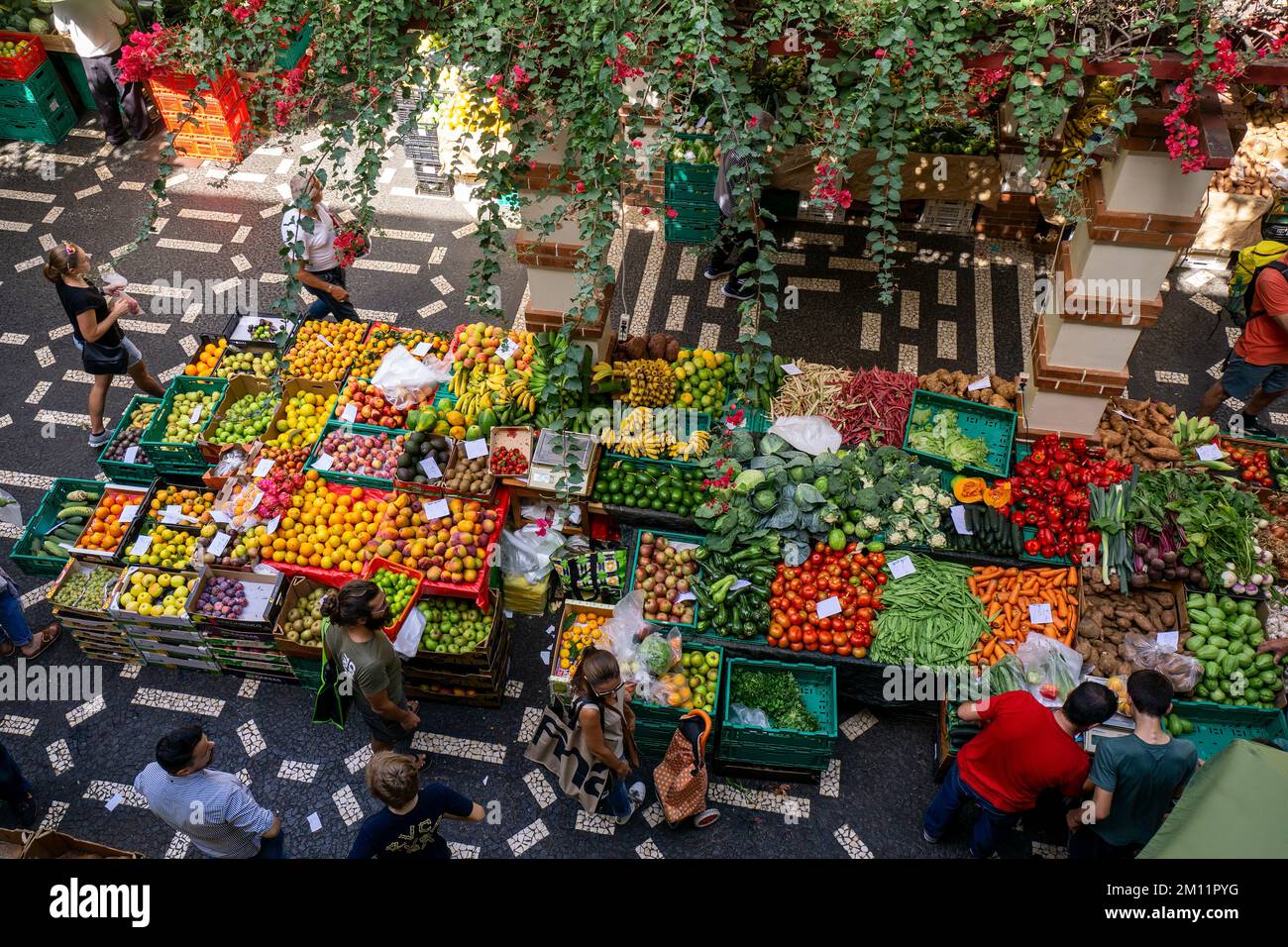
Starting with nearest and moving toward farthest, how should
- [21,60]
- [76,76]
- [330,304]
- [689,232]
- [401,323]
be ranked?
[330,304] < [401,323] < [689,232] < [21,60] < [76,76]

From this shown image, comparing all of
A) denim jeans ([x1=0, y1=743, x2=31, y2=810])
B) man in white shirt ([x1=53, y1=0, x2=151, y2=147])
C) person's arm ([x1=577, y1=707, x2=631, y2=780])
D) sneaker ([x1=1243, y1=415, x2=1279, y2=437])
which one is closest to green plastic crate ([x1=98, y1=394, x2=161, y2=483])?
denim jeans ([x1=0, y1=743, x2=31, y2=810])

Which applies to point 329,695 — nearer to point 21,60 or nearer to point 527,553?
point 527,553

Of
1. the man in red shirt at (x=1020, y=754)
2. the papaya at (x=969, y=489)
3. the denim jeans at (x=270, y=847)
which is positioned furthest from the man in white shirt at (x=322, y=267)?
the man in red shirt at (x=1020, y=754)

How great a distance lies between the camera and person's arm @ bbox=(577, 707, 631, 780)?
420 cm

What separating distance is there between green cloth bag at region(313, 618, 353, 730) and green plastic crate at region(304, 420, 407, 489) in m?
1.13

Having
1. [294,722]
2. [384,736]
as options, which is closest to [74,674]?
[294,722]

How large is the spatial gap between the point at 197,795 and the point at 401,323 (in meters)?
5.05

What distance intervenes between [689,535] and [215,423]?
360 cm

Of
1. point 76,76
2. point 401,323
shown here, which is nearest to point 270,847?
point 401,323

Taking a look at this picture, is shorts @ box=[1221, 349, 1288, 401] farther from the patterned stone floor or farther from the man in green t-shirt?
the man in green t-shirt

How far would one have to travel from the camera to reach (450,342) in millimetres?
6621

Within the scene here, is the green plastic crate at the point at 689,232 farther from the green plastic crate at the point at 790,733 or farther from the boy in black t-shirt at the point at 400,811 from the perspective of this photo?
the boy in black t-shirt at the point at 400,811

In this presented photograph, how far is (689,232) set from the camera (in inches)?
335
